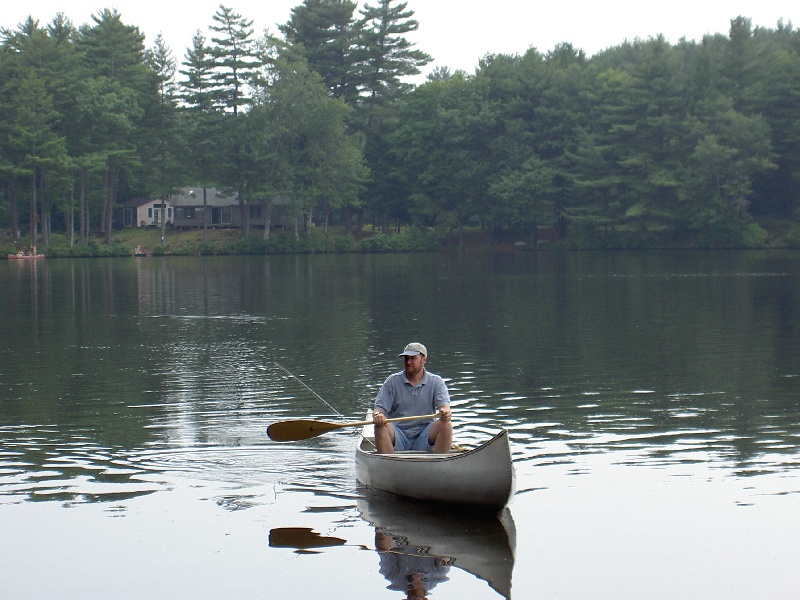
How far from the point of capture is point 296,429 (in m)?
12.6

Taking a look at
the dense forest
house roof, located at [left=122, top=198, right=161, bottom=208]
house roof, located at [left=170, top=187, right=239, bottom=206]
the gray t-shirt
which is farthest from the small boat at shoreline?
house roof, located at [left=122, top=198, right=161, bottom=208]

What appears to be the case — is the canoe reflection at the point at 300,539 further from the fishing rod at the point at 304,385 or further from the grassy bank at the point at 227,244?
the grassy bank at the point at 227,244

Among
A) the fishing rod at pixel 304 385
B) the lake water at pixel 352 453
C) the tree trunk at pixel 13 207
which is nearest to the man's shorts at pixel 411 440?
the lake water at pixel 352 453

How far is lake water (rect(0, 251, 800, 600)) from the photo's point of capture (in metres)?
9.36

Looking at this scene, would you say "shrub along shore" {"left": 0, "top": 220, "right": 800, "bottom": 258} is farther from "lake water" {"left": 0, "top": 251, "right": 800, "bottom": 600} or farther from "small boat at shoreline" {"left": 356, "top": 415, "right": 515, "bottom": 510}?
"small boat at shoreline" {"left": 356, "top": 415, "right": 515, "bottom": 510}

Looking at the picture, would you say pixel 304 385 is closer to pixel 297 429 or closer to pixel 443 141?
pixel 297 429

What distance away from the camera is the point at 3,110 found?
3386 inches

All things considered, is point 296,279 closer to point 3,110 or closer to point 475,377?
point 475,377

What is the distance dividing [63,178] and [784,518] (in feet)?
265

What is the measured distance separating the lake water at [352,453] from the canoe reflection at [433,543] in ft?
0.10

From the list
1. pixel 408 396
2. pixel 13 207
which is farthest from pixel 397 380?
pixel 13 207

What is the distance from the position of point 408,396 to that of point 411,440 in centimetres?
50

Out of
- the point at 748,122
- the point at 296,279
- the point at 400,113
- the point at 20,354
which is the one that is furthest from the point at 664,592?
the point at 400,113

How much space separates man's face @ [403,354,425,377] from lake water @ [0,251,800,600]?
140 cm
